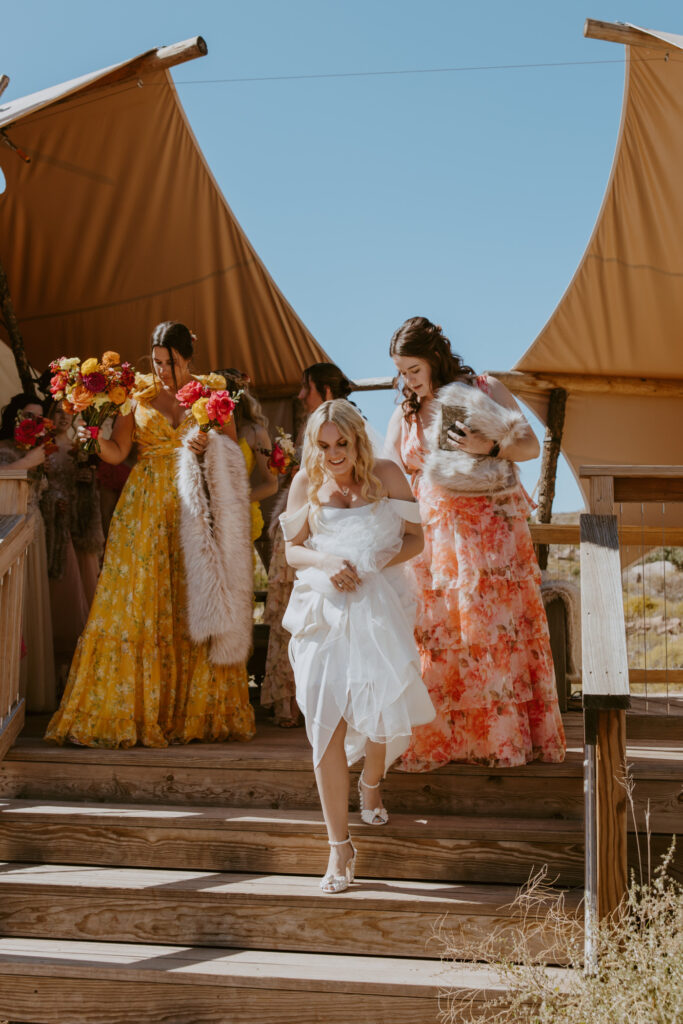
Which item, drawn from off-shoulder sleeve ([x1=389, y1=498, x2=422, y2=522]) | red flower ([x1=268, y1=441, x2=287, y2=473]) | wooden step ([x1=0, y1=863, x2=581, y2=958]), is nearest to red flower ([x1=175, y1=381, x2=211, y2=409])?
red flower ([x1=268, y1=441, x2=287, y2=473])

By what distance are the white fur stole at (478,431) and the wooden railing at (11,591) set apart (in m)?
1.74

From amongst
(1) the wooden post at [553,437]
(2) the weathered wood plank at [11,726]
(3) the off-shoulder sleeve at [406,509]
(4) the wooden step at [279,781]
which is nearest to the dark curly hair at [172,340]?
(3) the off-shoulder sleeve at [406,509]

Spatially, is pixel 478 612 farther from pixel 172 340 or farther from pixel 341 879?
pixel 172 340

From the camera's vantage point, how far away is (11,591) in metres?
4.05

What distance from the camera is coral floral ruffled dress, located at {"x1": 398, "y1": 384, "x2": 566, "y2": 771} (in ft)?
11.9

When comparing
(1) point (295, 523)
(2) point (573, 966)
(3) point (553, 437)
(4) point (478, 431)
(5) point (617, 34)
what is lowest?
(2) point (573, 966)

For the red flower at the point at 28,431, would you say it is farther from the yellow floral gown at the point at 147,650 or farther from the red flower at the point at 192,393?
the red flower at the point at 192,393

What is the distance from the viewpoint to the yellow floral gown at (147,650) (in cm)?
415

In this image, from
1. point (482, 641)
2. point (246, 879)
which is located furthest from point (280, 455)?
point (246, 879)

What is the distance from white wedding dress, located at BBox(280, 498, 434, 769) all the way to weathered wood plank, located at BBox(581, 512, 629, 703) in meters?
0.64

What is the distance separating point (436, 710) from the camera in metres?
3.68

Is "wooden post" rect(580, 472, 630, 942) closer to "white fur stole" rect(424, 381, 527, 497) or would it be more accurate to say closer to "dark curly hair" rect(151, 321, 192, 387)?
"white fur stole" rect(424, 381, 527, 497)

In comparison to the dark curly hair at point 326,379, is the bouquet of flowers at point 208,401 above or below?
below

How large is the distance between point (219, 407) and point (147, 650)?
1123 millimetres
